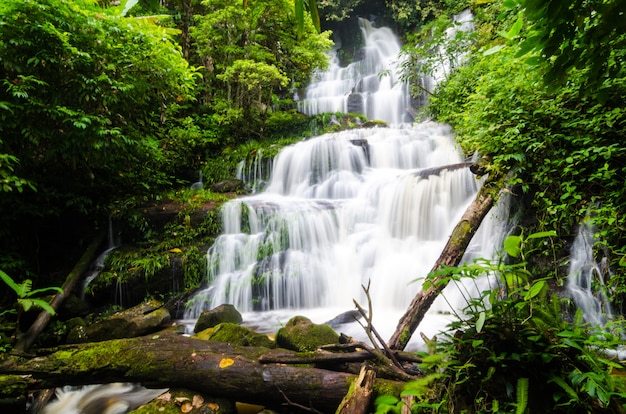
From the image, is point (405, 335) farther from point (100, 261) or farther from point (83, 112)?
point (100, 261)

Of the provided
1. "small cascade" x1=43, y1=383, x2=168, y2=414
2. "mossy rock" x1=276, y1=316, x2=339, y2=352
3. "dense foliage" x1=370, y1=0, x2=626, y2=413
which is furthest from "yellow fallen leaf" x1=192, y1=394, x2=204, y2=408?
"dense foliage" x1=370, y1=0, x2=626, y2=413

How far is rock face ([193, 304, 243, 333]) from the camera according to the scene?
4973 mm

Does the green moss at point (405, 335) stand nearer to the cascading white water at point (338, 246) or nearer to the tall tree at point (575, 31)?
the cascading white water at point (338, 246)

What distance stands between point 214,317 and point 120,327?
1420 millimetres

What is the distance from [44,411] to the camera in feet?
11.4

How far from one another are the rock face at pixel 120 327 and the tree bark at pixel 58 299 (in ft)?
1.44

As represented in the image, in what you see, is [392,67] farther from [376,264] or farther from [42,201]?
[42,201]

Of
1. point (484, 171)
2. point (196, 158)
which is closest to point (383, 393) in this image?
point (484, 171)

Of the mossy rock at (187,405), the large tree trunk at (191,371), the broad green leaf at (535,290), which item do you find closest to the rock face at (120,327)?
the large tree trunk at (191,371)

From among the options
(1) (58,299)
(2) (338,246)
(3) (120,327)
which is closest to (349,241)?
(2) (338,246)

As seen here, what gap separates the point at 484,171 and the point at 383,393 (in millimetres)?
3621

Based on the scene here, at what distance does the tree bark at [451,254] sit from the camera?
2871 mm

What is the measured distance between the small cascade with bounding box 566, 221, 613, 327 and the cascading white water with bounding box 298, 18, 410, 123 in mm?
10161

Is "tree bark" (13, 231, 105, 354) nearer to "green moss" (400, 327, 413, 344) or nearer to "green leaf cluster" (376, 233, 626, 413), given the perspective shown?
"green moss" (400, 327, 413, 344)
